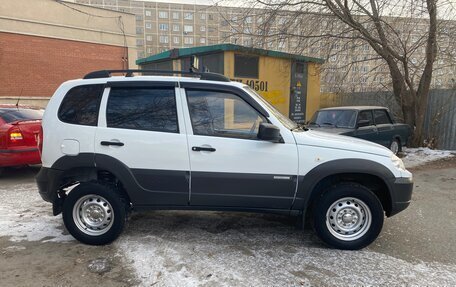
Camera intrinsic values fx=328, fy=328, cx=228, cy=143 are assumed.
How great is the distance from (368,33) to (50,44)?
1729 centimetres

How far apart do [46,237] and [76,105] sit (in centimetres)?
171

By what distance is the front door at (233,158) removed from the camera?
3658mm

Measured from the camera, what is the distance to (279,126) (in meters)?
3.71

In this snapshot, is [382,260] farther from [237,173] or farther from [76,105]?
[76,105]

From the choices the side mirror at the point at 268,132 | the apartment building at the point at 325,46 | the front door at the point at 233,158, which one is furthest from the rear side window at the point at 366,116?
the side mirror at the point at 268,132

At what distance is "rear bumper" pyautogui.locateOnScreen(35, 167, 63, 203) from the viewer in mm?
3861

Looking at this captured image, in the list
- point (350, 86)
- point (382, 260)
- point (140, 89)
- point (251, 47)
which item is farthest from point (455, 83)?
point (140, 89)

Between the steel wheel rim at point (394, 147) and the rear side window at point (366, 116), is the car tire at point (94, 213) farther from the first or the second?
the steel wheel rim at point (394, 147)

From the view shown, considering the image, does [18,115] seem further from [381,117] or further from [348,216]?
[381,117]

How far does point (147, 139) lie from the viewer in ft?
12.2

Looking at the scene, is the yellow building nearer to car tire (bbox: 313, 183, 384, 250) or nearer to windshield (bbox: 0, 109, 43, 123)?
windshield (bbox: 0, 109, 43, 123)

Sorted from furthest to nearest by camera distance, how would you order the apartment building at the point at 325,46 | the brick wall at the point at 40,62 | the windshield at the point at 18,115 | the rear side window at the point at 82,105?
the brick wall at the point at 40,62 → the apartment building at the point at 325,46 → the windshield at the point at 18,115 → the rear side window at the point at 82,105

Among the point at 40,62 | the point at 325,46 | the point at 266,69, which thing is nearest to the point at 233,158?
the point at 325,46

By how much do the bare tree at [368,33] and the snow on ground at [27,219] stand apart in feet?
25.7
